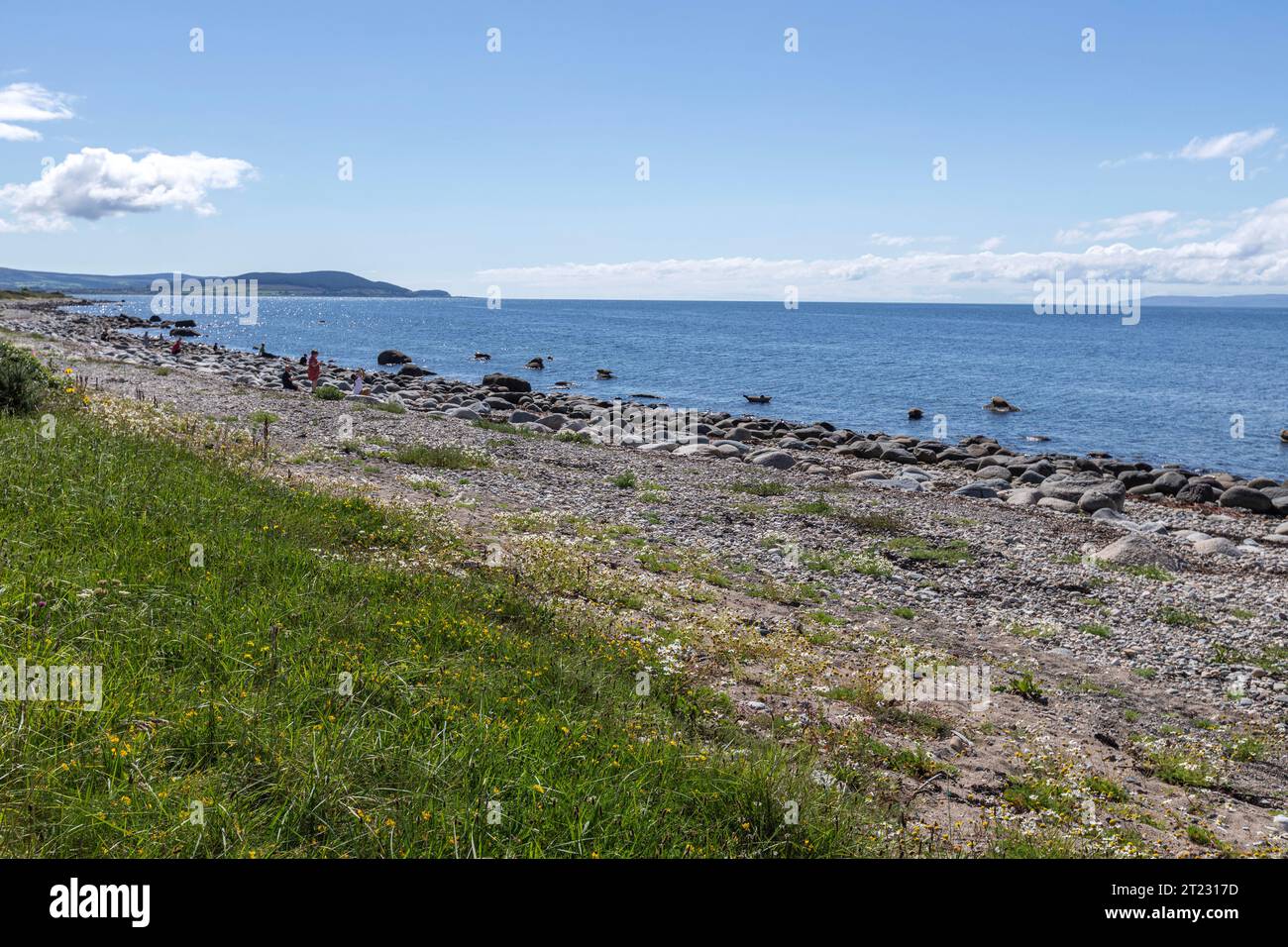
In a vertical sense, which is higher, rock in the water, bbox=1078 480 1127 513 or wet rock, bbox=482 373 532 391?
wet rock, bbox=482 373 532 391

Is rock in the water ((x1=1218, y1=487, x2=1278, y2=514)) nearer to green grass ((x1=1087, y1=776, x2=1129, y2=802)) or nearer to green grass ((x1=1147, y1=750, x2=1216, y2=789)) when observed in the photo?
green grass ((x1=1147, y1=750, x2=1216, y2=789))

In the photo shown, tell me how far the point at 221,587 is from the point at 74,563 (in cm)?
134

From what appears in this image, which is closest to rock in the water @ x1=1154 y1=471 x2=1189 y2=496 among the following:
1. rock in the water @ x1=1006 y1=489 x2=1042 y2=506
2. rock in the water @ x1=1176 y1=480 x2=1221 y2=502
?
rock in the water @ x1=1176 y1=480 x2=1221 y2=502

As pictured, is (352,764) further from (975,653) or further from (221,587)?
(975,653)

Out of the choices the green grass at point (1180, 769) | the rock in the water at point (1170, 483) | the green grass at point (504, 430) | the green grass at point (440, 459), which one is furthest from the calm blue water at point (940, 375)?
the green grass at point (1180, 769)

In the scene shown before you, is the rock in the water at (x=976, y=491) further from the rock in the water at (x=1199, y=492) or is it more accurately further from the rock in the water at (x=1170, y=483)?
the rock in the water at (x=1170, y=483)

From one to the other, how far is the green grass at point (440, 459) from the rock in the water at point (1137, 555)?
1571 cm

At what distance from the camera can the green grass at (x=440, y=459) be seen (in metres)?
21.4

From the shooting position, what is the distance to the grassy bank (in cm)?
465

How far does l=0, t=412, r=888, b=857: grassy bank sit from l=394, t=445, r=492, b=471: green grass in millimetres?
11674

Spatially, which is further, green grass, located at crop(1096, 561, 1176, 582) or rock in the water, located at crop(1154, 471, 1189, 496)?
rock in the water, located at crop(1154, 471, 1189, 496)

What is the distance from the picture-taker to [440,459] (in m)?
21.7
